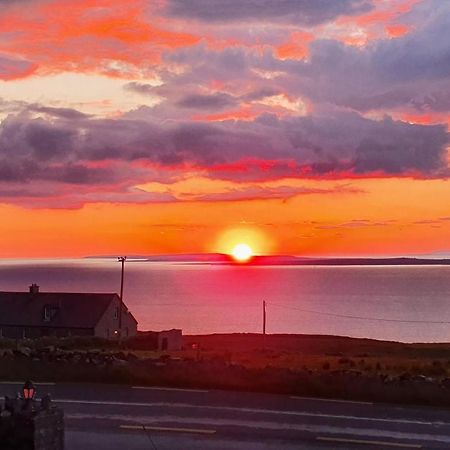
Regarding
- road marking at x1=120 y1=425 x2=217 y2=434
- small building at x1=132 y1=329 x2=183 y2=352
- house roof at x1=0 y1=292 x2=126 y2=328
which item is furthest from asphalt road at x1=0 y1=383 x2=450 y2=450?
house roof at x1=0 y1=292 x2=126 y2=328

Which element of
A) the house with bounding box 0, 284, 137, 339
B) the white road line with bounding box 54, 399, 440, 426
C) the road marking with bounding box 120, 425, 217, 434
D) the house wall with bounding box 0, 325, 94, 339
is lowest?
the road marking with bounding box 120, 425, 217, 434

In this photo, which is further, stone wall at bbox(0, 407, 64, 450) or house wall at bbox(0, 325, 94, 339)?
house wall at bbox(0, 325, 94, 339)

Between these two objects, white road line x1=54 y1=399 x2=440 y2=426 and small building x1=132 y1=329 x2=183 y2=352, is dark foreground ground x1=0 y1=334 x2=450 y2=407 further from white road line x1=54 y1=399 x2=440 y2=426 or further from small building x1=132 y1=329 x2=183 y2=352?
small building x1=132 y1=329 x2=183 y2=352

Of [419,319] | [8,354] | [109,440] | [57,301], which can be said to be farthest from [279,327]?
[109,440]

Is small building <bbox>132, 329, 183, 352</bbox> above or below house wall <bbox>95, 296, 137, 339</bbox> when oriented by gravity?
below

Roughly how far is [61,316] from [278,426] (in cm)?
6246

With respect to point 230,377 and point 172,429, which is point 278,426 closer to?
point 172,429

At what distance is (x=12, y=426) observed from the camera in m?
10.5

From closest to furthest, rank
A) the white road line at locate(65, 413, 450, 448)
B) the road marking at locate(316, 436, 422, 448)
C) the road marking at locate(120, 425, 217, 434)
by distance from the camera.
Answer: the road marking at locate(316, 436, 422, 448) → the white road line at locate(65, 413, 450, 448) → the road marking at locate(120, 425, 217, 434)

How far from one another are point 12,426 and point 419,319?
180 m

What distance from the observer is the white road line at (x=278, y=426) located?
17641 millimetres

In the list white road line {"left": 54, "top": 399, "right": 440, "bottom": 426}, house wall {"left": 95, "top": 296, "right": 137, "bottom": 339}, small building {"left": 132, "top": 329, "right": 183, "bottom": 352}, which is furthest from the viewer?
house wall {"left": 95, "top": 296, "right": 137, "bottom": 339}

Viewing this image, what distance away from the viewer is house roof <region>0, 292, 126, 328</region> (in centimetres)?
7756

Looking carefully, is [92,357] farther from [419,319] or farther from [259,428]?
[419,319]
